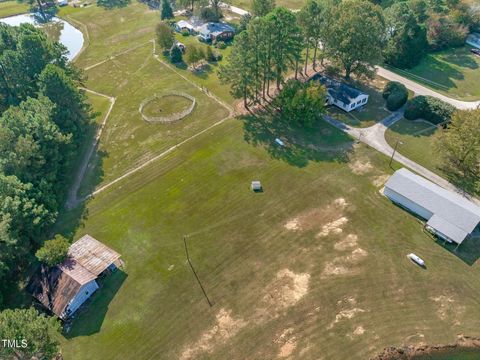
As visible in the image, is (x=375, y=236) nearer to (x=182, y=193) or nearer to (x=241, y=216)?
(x=241, y=216)

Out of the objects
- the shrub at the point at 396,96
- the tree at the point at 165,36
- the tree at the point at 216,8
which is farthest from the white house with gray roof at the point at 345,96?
the tree at the point at 216,8

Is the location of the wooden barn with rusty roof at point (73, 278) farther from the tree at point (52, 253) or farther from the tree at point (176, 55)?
the tree at point (176, 55)

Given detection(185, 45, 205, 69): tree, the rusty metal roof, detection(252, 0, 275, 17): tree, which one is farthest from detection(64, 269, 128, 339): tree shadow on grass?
detection(252, 0, 275, 17): tree

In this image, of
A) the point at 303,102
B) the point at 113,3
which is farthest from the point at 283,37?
the point at 113,3

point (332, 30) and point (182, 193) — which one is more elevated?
point (332, 30)

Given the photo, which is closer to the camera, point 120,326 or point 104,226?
point 120,326

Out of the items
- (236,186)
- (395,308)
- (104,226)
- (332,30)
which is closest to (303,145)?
(236,186)
